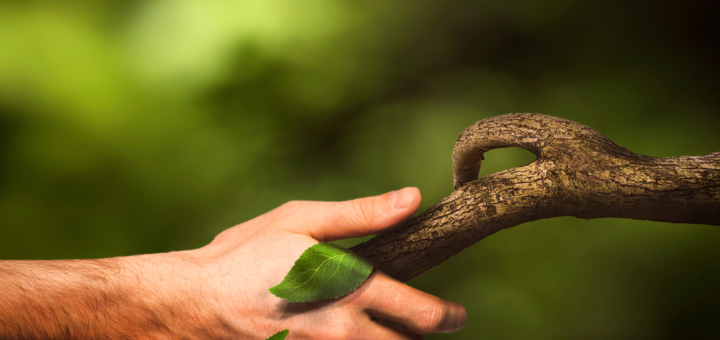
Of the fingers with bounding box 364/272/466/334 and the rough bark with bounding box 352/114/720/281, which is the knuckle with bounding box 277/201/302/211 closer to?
the rough bark with bounding box 352/114/720/281

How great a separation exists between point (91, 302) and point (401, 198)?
2.67 feet

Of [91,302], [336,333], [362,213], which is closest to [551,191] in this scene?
[362,213]

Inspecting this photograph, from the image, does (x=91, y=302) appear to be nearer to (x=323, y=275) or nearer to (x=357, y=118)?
(x=323, y=275)

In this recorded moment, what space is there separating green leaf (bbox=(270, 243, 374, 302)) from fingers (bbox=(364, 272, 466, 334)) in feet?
0.17

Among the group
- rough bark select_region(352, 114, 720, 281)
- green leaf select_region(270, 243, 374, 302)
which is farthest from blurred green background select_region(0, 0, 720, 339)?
green leaf select_region(270, 243, 374, 302)

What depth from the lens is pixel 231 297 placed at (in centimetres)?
102

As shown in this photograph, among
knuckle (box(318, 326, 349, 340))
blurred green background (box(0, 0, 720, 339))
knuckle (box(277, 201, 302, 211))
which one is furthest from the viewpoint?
blurred green background (box(0, 0, 720, 339))

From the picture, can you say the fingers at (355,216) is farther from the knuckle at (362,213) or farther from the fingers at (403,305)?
the fingers at (403,305)

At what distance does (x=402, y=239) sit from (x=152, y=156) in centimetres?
235

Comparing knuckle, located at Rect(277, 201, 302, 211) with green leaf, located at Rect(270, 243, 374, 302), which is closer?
green leaf, located at Rect(270, 243, 374, 302)

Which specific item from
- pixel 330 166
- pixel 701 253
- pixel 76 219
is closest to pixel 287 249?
pixel 330 166

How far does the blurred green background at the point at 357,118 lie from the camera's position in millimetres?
2227

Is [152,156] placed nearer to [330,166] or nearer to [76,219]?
[76,219]

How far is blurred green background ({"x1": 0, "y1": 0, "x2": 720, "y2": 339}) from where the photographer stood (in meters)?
2.23
